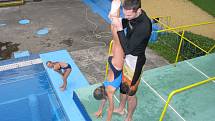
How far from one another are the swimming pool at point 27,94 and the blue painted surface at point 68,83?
0.19m

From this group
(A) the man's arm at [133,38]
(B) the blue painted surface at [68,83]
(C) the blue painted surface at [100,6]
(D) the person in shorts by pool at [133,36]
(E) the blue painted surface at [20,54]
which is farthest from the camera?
(C) the blue painted surface at [100,6]

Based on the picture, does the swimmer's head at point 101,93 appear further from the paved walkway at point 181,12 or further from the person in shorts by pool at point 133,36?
the paved walkway at point 181,12

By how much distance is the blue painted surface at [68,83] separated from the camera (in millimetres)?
6992

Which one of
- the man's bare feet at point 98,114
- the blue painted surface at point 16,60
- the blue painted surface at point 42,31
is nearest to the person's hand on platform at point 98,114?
the man's bare feet at point 98,114

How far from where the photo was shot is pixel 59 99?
24.6 ft

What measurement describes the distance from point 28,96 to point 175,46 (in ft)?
19.3

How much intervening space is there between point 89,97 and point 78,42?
179 inches

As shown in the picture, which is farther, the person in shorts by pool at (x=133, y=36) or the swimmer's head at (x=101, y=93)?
the swimmer's head at (x=101, y=93)

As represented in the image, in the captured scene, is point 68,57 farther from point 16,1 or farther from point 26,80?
point 16,1

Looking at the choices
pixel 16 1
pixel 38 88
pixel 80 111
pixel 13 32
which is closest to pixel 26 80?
pixel 38 88

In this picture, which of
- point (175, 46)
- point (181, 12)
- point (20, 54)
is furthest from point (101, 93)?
point (181, 12)

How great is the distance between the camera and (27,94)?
8.08 metres

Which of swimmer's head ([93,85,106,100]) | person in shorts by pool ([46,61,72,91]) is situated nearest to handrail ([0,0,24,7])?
person in shorts by pool ([46,61,72,91])

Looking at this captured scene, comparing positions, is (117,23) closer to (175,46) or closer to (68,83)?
(68,83)
